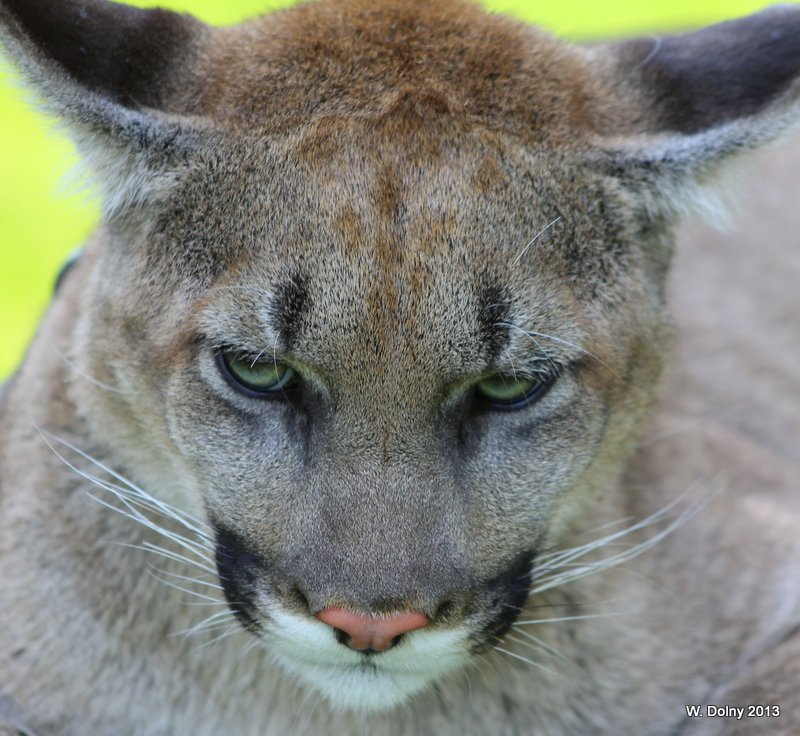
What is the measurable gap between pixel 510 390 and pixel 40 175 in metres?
7.98

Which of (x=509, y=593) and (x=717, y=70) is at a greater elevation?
(x=717, y=70)

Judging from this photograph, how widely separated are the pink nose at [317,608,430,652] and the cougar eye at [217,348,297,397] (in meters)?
0.62

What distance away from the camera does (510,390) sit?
3635mm

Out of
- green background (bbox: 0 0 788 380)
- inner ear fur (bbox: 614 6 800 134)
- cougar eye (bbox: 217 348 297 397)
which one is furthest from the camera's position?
green background (bbox: 0 0 788 380)

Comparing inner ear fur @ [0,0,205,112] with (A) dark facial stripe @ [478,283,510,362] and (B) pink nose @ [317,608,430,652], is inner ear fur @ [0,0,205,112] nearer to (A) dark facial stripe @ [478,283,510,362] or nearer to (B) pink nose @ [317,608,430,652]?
(A) dark facial stripe @ [478,283,510,362]

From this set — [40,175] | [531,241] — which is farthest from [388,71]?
[40,175]

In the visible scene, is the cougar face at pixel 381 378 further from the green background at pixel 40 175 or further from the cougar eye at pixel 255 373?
the green background at pixel 40 175

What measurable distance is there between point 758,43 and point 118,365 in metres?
2.14

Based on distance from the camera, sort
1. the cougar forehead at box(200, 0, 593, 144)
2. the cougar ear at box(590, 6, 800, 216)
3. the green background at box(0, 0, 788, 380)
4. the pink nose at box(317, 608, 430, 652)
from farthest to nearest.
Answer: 1. the green background at box(0, 0, 788, 380)
2. the cougar ear at box(590, 6, 800, 216)
3. the cougar forehead at box(200, 0, 593, 144)
4. the pink nose at box(317, 608, 430, 652)

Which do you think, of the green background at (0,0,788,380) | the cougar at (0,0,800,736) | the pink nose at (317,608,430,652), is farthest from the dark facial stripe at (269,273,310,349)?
the green background at (0,0,788,380)

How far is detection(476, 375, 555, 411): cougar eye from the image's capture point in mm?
3604

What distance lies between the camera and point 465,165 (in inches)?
142

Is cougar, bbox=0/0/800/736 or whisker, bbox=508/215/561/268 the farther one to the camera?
whisker, bbox=508/215/561/268

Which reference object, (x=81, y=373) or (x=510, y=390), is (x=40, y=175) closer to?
(x=81, y=373)
